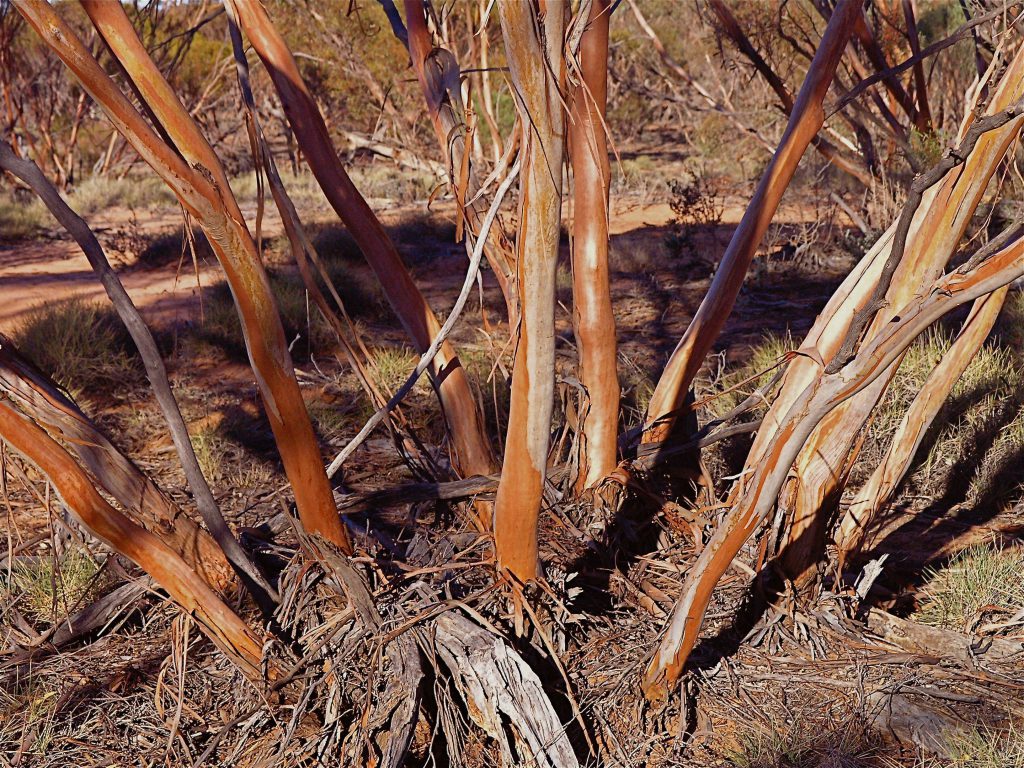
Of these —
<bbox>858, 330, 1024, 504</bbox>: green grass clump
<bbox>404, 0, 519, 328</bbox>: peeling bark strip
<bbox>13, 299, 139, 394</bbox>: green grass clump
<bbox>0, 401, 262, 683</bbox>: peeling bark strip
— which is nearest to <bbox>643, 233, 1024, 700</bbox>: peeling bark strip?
<bbox>404, 0, 519, 328</bbox>: peeling bark strip

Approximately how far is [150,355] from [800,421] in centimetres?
147

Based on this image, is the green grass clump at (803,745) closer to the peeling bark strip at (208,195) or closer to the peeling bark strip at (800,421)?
the peeling bark strip at (800,421)

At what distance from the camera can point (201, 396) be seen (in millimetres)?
4695

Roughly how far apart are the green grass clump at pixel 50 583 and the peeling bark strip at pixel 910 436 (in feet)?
7.75

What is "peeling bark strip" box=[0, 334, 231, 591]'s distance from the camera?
79.0 inches

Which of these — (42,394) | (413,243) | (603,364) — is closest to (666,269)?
(413,243)

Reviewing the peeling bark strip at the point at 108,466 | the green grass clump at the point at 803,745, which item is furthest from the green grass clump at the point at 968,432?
the peeling bark strip at the point at 108,466

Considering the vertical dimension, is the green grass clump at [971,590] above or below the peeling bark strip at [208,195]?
below

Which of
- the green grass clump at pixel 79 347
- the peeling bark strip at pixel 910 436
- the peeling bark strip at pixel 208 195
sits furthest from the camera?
the green grass clump at pixel 79 347

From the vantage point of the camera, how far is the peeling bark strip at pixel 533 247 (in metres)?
1.60

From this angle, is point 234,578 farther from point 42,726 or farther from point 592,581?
point 592,581

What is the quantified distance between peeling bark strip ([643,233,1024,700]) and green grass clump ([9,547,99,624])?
1782 mm

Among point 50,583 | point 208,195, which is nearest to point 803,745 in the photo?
point 208,195

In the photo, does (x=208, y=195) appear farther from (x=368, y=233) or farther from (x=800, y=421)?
(x=800, y=421)
